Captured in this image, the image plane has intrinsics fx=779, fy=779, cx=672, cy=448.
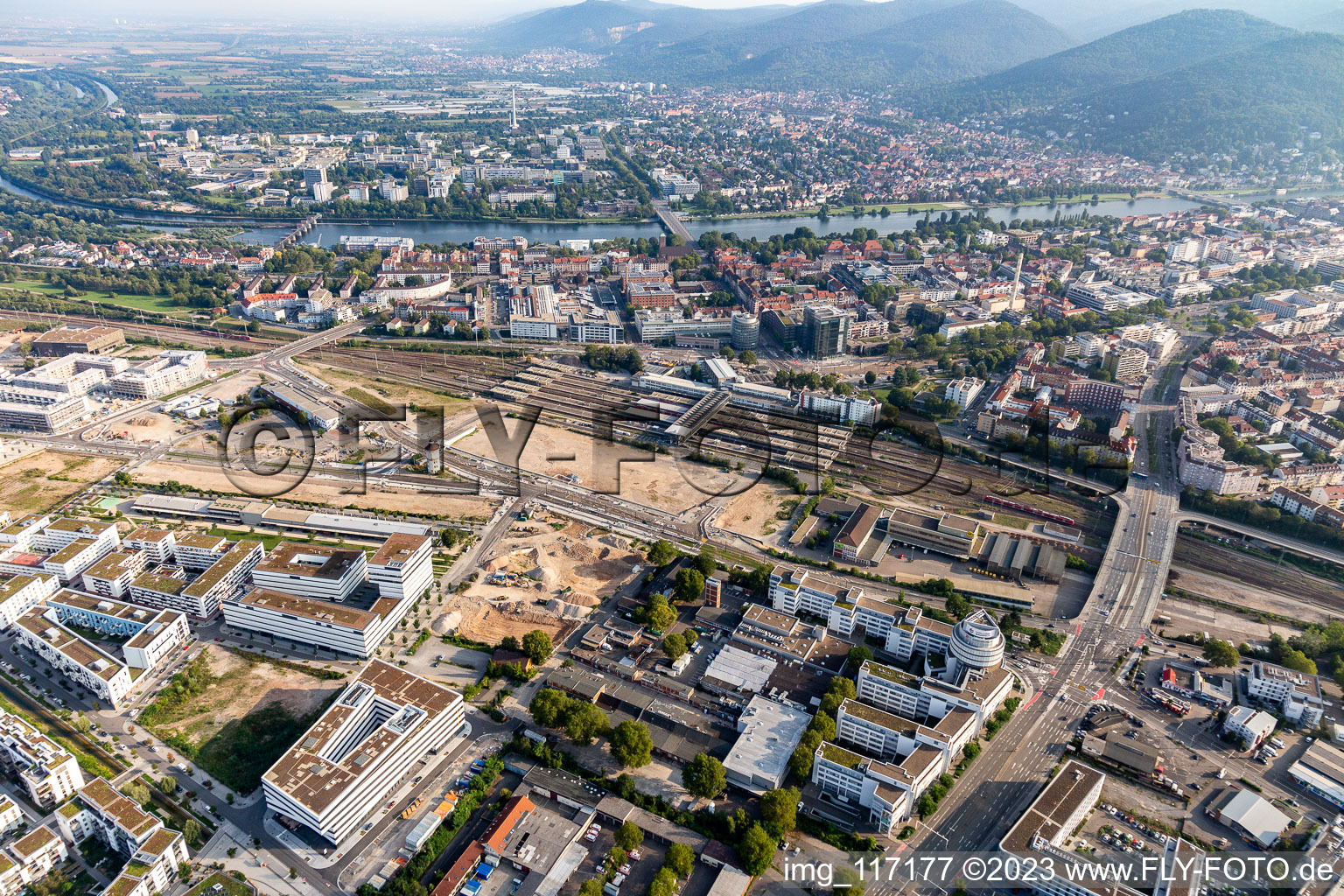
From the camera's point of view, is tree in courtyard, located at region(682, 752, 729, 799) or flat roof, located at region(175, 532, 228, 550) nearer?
tree in courtyard, located at region(682, 752, 729, 799)

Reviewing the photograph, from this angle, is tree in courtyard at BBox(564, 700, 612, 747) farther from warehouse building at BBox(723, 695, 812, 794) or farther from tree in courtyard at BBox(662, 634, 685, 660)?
warehouse building at BBox(723, 695, 812, 794)

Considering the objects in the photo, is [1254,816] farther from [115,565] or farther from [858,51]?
[858,51]

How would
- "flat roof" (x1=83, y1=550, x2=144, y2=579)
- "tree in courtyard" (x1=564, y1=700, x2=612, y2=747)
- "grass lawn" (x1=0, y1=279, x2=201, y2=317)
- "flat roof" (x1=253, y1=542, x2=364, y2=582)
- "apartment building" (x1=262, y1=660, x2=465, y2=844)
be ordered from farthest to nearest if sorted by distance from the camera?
1. "grass lawn" (x1=0, y1=279, x2=201, y2=317)
2. "flat roof" (x1=83, y1=550, x2=144, y2=579)
3. "flat roof" (x1=253, y1=542, x2=364, y2=582)
4. "tree in courtyard" (x1=564, y1=700, x2=612, y2=747)
5. "apartment building" (x1=262, y1=660, x2=465, y2=844)

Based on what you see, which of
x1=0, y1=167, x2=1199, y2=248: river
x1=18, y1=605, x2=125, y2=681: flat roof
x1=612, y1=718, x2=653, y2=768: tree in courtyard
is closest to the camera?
x1=612, y1=718, x2=653, y2=768: tree in courtyard

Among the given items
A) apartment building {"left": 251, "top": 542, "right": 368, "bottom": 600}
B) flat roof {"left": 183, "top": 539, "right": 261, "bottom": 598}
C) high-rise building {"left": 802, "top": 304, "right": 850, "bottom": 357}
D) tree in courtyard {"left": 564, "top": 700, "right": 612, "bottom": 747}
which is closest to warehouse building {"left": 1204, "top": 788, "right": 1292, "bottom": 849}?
tree in courtyard {"left": 564, "top": 700, "right": 612, "bottom": 747}

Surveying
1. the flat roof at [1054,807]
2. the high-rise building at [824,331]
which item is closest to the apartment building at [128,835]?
the flat roof at [1054,807]

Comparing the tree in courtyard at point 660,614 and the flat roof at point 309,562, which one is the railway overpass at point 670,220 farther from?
the tree in courtyard at point 660,614

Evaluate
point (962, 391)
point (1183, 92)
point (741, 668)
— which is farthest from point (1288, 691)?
point (1183, 92)

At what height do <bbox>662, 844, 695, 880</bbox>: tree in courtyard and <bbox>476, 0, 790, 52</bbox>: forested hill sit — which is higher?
<bbox>476, 0, 790, 52</bbox>: forested hill
